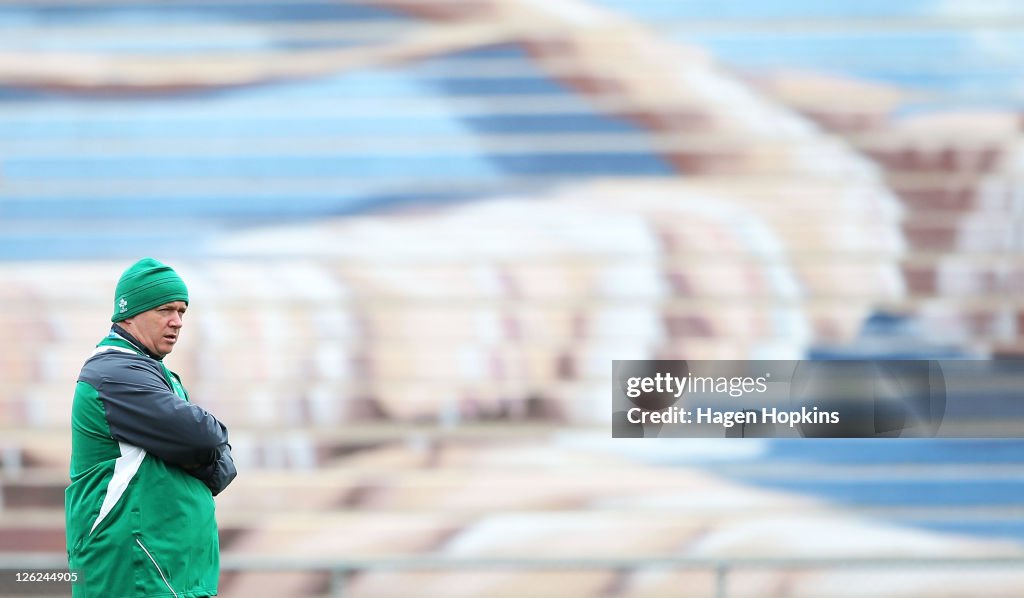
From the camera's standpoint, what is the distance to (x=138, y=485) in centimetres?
307

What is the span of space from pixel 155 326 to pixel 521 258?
6.53 feet

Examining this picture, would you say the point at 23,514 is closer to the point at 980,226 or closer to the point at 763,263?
the point at 763,263

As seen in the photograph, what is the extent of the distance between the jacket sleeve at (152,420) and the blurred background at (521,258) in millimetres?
1890

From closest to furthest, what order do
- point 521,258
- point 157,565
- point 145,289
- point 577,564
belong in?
1. point 157,565
2. point 145,289
3. point 577,564
4. point 521,258

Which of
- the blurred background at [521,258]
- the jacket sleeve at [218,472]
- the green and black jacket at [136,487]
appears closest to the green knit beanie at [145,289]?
the green and black jacket at [136,487]

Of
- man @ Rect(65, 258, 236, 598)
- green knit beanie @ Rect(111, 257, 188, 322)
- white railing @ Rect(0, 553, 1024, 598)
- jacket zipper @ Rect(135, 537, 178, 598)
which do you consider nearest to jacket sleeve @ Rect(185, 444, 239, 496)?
man @ Rect(65, 258, 236, 598)

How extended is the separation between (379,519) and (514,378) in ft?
2.42

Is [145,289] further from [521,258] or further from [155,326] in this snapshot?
[521,258]

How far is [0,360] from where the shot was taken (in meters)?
4.99

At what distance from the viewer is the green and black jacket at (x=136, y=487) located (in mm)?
3041

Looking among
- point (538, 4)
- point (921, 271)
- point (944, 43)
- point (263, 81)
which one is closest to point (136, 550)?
point (263, 81)
